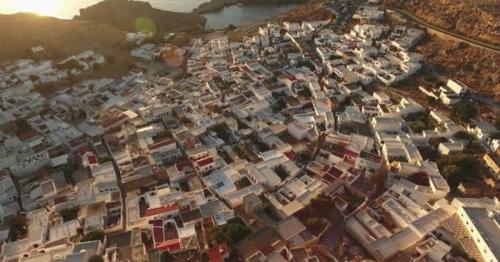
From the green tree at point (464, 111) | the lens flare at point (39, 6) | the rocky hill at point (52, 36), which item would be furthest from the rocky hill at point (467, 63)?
the lens flare at point (39, 6)

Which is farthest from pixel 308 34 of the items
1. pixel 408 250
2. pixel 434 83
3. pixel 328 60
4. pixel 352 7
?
pixel 408 250

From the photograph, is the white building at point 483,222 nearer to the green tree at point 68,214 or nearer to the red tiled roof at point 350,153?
the red tiled roof at point 350,153

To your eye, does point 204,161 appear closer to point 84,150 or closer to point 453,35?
point 84,150

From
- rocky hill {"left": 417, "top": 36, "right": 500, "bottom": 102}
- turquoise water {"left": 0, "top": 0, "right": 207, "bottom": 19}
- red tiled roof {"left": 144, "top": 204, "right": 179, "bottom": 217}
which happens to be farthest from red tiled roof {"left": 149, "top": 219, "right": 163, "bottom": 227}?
turquoise water {"left": 0, "top": 0, "right": 207, "bottom": 19}

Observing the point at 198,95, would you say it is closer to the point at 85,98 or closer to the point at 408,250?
the point at 85,98

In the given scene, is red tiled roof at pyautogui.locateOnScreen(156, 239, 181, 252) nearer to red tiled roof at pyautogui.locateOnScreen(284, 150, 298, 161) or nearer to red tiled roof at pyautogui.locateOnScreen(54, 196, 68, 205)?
red tiled roof at pyautogui.locateOnScreen(54, 196, 68, 205)

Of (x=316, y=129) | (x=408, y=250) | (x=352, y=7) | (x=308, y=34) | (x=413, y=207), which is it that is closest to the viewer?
(x=408, y=250)

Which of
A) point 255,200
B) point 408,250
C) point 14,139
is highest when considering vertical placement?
point 14,139

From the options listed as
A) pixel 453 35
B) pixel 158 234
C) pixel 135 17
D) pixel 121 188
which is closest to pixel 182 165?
pixel 121 188
